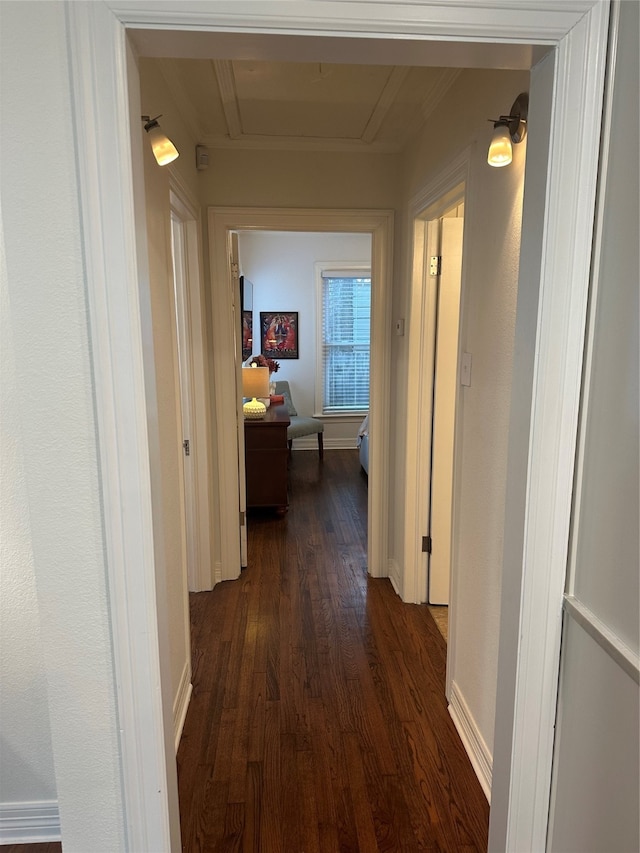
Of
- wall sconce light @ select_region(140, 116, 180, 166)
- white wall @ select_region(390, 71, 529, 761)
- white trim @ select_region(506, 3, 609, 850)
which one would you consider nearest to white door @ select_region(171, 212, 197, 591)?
wall sconce light @ select_region(140, 116, 180, 166)

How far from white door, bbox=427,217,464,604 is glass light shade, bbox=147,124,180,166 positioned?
1488 millimetres

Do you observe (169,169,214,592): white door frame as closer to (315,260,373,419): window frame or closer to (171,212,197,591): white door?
(171,212,197,591): white door

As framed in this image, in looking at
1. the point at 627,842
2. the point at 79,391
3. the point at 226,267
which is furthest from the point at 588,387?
the point at 226,267

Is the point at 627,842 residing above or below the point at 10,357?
below

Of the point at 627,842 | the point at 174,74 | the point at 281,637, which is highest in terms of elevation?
the point at 174,74

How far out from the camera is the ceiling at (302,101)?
2.09m

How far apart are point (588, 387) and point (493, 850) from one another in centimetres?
112

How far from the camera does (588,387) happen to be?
1075mm

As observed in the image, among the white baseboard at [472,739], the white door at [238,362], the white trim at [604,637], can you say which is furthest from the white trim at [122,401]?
the white door at [238,362]

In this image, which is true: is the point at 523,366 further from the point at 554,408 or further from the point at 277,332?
the point at 277,332

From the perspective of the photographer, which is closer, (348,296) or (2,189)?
(2,189)

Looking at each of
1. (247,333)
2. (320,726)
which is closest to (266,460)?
(247,333)

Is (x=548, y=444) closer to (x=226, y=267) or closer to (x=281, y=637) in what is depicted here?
(x=281, y=637)

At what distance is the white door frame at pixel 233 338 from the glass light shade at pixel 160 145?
1.31 m
